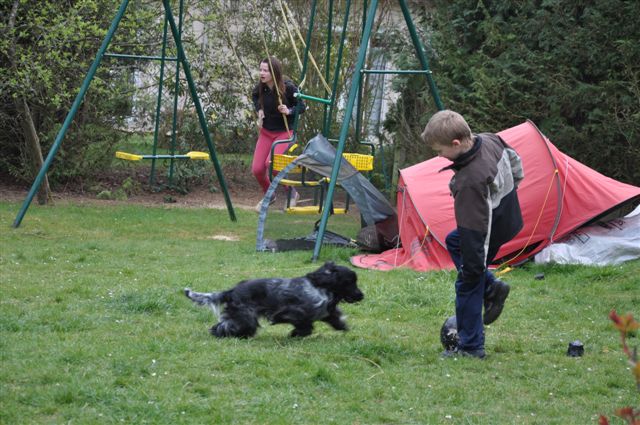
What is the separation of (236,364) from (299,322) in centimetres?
73

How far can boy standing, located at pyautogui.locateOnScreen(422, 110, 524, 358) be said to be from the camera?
5.23 m

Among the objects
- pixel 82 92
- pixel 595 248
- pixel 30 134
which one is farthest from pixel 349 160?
pixel 30 134

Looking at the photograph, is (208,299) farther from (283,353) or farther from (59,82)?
(59,82)

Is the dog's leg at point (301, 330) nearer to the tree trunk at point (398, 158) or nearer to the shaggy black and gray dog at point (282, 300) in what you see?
the shaggy black and gray dog at point (282, 300)

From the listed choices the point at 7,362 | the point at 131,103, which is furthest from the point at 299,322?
the point at 131,103

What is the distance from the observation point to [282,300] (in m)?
5.77

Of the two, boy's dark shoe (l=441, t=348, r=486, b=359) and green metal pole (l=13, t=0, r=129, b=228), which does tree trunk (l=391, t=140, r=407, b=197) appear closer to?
green metal pole (l=13, t=0, r=129, b=228)

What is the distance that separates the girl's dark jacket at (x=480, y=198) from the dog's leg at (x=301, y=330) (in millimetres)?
1144

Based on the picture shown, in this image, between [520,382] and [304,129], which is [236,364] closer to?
[520,382]

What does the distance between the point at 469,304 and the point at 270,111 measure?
6.89 m

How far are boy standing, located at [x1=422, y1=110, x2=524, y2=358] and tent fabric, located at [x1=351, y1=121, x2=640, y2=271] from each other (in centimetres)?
342

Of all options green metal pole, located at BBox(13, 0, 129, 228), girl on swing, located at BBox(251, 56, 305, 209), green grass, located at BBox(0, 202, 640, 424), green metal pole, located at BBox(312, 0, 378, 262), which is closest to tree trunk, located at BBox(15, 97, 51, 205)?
green metal pole, located at BBox(13, 0, 129, 228)

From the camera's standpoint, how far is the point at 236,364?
5.20 meters

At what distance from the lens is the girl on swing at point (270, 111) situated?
11586 millimetres
